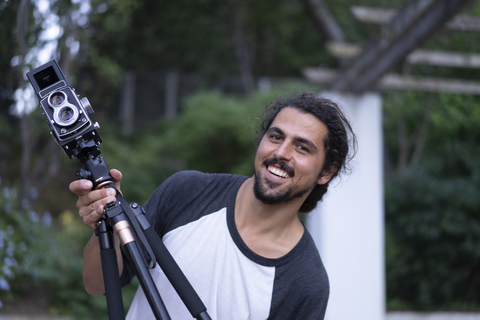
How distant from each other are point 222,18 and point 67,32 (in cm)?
795

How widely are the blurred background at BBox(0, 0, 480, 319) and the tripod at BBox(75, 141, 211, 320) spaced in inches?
47.9

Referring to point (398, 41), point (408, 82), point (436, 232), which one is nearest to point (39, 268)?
point (398, 41)

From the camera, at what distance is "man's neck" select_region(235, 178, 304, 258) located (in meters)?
1.80

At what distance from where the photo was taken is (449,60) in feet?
15.0

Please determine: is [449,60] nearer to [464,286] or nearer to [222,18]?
[464,286]

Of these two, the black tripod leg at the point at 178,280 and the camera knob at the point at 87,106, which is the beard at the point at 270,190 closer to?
the black tripod leg at the point at 178,280

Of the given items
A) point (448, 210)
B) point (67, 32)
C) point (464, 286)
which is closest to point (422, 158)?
point (448, 210)

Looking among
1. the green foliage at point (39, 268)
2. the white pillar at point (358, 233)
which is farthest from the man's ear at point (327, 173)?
the green foliage at point (39, 268)

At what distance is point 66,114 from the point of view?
51.5 inches

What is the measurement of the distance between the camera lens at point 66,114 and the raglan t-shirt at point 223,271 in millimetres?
594

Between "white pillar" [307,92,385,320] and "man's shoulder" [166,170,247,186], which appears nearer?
"man's shoulder" [166,170,247,186]

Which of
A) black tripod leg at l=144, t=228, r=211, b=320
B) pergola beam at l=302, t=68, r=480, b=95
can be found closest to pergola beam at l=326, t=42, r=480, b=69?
pergola beam at l=302, t=68, r=480, b=95

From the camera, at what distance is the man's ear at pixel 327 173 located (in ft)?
6.59

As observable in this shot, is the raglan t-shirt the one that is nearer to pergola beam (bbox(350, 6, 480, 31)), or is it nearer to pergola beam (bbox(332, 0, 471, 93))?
pergola beam (bbox(332, 0, 471, 93))
